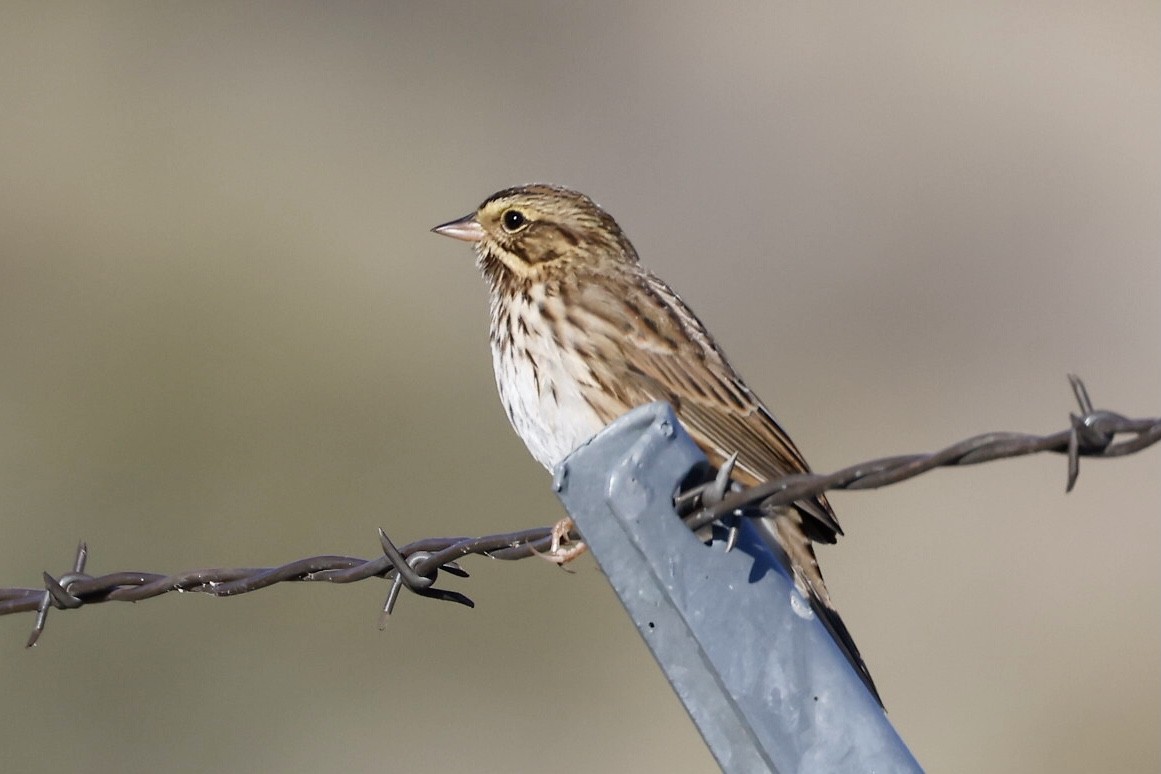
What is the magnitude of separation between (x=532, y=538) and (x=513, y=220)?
223 centimetres

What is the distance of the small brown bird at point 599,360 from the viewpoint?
5.40 meters

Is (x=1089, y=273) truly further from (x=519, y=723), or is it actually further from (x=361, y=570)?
(x=361, y=570)

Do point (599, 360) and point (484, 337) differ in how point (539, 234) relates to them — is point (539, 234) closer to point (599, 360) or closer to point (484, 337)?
point (599, 360)

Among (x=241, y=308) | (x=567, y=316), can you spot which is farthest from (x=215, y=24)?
(x=567, y=316)

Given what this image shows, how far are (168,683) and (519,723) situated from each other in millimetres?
2146

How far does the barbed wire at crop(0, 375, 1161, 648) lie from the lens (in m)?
3.21

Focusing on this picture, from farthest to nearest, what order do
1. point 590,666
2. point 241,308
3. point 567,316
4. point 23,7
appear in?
point 23,7 < point 241,308 < point 590,666 < point 567,316

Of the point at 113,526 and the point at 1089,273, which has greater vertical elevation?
the point at 1089,273

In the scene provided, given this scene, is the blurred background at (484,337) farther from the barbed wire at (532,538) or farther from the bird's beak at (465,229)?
the barbed wire at (532,538)

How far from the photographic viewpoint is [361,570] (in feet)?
14.3

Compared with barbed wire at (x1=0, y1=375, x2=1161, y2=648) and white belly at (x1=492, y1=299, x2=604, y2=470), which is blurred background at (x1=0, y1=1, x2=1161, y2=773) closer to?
white belly at (x1=492, y1=299, x2=604, y2=470)

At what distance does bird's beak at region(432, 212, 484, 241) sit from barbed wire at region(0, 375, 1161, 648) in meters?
1.98

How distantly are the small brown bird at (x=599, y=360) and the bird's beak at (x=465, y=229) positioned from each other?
58 millimetres

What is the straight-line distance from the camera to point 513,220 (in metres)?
6.29
